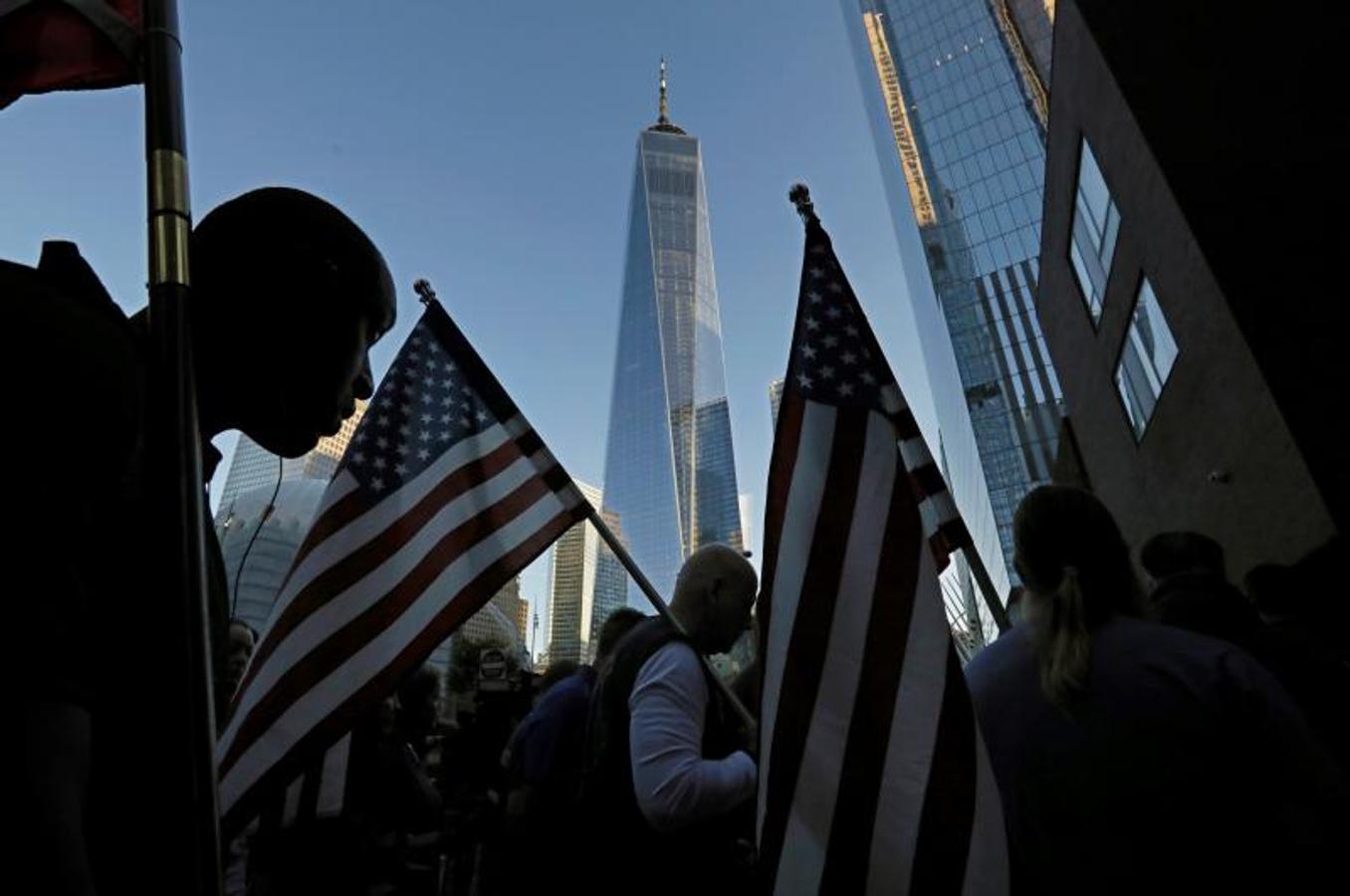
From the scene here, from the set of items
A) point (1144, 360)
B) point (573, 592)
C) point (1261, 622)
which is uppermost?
point (573, 592)

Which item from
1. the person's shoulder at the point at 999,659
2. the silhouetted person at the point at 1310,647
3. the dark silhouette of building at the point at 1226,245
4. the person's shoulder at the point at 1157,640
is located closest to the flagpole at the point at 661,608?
the person's shoulder at the point at 999,659

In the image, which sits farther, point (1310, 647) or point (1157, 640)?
point (1310, 647)

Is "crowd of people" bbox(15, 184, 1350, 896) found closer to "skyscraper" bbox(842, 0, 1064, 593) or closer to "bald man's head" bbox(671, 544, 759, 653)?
"bald man's head" bbox(671, 544, 759, 653)

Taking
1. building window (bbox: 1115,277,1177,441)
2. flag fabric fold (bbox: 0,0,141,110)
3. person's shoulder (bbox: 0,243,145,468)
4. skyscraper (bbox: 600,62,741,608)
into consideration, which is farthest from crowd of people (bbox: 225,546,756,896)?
skyscraper (bbox: 600,62,741,608)

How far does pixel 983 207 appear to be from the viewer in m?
66.6

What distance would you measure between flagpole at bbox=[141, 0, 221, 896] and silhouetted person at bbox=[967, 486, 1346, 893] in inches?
83.7

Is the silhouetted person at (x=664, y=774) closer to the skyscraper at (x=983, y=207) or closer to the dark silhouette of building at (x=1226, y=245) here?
the dark silhouette of building at (x=1226, y=245)

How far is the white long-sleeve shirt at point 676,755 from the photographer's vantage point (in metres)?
2.74

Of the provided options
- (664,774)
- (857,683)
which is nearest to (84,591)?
(857,683)

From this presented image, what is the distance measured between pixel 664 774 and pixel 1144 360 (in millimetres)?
13006

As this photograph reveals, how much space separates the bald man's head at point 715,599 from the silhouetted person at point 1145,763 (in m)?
1.15

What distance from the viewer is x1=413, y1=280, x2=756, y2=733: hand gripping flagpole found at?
3.20 meters

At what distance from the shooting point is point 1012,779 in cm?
234

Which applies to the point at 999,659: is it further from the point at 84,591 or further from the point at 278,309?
the point at 84,591
